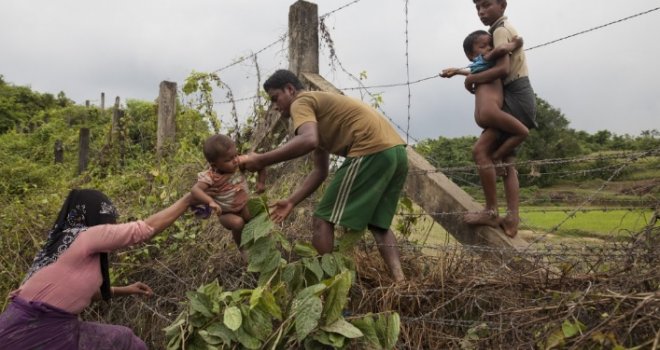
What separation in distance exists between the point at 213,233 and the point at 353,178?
1374 mm

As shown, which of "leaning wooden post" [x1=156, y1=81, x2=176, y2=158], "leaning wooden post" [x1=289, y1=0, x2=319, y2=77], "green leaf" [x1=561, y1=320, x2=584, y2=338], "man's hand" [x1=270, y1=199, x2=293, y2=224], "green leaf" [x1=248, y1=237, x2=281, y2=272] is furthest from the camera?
"leaning wooden post" [x1=156, y1=81, x2=176, y2=158]

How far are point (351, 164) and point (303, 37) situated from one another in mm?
1508

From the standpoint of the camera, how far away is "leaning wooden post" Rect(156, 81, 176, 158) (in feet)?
21.5

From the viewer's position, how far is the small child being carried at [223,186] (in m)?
2.85

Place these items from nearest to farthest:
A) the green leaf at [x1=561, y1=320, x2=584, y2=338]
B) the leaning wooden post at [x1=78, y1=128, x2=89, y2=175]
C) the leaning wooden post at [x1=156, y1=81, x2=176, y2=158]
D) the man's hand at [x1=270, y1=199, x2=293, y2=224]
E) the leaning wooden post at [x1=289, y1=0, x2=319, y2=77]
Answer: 1. the green leaf at [x1=561, y1=320, x2=584, y2=338]
2. the man's hand at [x1=270, y1=199, x2=293, y2=224]
3. the leaning wooden post at [x1=289, y1=0, x2=319, y2=77]
4. the leaning wooden post at [x1=156, y1=81, x2=176, y2=158]
5. the leaning wooden post at [x1=78, y1=128, x2=89, y2=175]

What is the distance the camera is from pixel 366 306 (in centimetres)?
312

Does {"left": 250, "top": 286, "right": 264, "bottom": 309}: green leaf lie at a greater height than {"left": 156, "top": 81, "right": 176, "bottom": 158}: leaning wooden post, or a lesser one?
lesser

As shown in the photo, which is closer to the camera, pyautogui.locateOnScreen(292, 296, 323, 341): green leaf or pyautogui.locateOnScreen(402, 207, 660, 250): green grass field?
pyautogui.locateOnScreen(292, 296, 323, 341): green leaf

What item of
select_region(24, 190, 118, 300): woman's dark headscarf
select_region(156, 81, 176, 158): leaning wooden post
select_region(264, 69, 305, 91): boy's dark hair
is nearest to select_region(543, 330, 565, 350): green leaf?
select_region(264, 69, 305, 91): boy's dark hair

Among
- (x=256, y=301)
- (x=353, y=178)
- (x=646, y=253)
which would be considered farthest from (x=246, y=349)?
(x=646, y=253)

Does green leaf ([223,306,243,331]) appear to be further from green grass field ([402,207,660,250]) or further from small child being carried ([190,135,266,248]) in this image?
green grass field ([402,207,660,250])

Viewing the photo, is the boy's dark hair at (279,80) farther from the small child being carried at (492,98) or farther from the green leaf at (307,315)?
the green leaf at (307,315)

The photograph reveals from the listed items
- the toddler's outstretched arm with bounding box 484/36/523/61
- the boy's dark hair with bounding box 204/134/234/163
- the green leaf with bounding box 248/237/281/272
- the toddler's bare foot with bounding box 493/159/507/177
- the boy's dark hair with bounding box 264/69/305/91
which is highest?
the toddler's outstretched arm with bounding box 484/36/523/61

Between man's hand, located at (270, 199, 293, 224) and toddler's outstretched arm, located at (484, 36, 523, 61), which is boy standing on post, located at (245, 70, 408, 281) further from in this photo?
toddler's outstretched arm, located at (484, 36, 523, 61)
